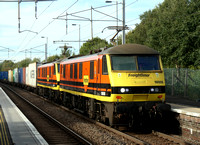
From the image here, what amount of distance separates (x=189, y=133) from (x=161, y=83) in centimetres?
215

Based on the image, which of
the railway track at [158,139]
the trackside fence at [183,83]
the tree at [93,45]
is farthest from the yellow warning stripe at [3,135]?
the tree at [93,45]

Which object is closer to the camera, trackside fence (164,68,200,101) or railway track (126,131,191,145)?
railway track (126,131,191,145)

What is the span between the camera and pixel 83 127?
13.4 meters

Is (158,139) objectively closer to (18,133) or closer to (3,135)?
(18,133)

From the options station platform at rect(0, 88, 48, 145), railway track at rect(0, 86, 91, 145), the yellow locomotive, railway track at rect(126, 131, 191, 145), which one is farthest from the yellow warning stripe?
railway track at rect(126, 131, 191, 145)

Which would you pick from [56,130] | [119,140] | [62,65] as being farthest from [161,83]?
[62,65]

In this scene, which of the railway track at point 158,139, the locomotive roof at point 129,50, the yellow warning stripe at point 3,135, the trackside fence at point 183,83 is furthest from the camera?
the trackside fence at point 183,83

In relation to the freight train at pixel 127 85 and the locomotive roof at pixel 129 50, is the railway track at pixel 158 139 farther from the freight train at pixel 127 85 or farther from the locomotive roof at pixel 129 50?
the locomotive roof at pixel 129 50

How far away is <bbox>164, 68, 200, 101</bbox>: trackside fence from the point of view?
24219mm

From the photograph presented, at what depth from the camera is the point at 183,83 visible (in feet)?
83.8

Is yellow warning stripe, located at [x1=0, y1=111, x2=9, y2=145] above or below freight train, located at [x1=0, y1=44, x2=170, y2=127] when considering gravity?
below

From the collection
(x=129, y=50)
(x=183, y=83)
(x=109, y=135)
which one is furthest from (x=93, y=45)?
(x=109, y=135)

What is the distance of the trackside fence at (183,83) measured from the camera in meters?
24.2

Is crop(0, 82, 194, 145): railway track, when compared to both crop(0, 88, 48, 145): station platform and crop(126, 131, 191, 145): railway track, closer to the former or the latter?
crop(126, 131, 191, 145): railway track
